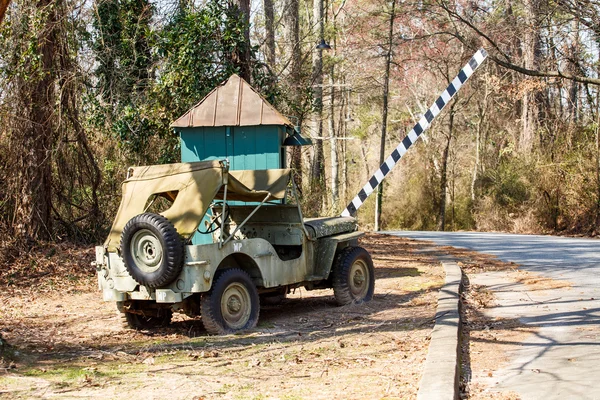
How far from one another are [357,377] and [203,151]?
744 cm

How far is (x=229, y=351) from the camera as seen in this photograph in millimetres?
7125

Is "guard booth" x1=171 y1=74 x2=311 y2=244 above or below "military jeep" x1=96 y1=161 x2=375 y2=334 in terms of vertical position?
above

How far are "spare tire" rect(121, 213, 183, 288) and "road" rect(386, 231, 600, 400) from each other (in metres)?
3.23

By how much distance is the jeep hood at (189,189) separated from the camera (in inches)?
317

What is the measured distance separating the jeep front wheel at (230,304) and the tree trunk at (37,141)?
765cm

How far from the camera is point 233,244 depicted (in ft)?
26.9

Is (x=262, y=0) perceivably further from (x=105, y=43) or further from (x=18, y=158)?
(x=18, y=158)

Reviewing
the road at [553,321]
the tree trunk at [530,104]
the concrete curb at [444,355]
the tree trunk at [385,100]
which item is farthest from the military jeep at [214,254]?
the tree trunk at [530,104]

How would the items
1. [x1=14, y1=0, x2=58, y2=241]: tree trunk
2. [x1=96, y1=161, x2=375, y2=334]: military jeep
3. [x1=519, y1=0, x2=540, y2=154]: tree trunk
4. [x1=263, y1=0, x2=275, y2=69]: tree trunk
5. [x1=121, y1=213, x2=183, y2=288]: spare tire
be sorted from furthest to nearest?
[x1=519, y1=0, x2=540, y2=154]: tree trunk
[x1=263, y1=0, x2=275, y2=69]: tree trunk
[x1=14, y1=0, x2=58, y2=241]: tree trunk
[x1=96, y1=161, x2=375, y2=334]: military jeep
[x1=121, y1=213, x2=183, y2=288]: spare tire

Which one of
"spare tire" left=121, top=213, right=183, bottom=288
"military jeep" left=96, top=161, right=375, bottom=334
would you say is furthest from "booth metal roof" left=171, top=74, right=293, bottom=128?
"spare tire" left=121, top=213, right=183, bottom=288

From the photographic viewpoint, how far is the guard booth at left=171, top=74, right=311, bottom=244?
12.5m

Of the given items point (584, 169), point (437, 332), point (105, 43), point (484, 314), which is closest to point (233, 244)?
point (437, 332)

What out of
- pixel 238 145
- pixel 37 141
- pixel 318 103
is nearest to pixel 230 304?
pixel 238 145

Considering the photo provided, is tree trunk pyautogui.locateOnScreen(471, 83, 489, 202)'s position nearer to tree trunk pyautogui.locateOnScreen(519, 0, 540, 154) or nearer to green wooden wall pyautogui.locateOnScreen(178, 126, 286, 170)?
tree trunk pyautogui.locateOnScreen(519, 0, 540, 154)
